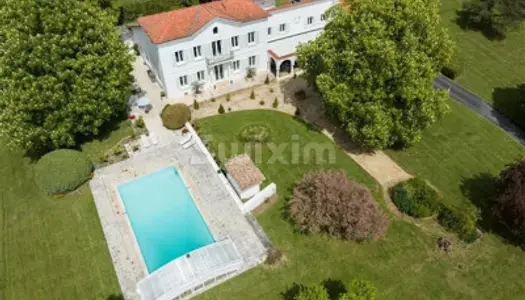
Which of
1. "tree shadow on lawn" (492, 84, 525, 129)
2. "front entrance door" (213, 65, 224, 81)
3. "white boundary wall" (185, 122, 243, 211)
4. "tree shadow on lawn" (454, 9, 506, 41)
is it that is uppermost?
"front entrance door" (213, 65, 224, 81)

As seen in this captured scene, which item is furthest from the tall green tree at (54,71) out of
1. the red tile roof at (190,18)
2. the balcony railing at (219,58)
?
the balcony railing at (219,58)

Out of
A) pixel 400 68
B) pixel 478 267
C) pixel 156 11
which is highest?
pixel 400 68

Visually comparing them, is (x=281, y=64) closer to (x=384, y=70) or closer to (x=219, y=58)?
(x=219, y=58)

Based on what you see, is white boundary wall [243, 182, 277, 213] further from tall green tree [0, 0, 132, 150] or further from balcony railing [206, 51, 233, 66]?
balcony railing [206, 51, 233, 66]

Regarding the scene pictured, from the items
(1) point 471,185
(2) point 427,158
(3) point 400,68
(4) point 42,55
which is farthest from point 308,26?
(4) point 42,55

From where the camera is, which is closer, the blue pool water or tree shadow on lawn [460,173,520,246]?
the blue pool water

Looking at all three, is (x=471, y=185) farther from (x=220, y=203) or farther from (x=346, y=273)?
(x=220, y=203)

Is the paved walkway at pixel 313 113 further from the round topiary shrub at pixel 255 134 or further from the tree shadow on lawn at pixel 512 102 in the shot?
the tree shadow on lawn at pixel 512 102

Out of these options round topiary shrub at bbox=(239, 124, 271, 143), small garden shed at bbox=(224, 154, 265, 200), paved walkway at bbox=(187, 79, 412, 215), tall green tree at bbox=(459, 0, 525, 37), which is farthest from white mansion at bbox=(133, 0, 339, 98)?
tall green tree at bbox=(459, 0, 525, 37)
